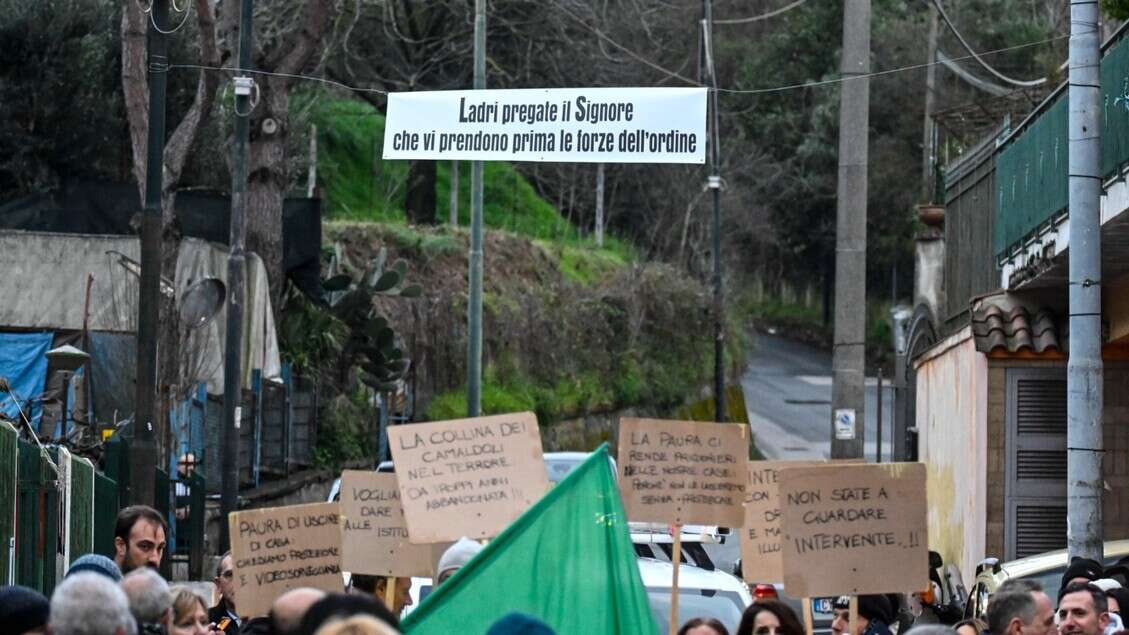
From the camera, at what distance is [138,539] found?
8.23 metres

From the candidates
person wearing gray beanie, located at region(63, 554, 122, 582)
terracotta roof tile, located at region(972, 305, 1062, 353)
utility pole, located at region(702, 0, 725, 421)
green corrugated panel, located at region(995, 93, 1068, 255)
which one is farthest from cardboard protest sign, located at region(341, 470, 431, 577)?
utility pole, located at region(702, 0, 725, 421)

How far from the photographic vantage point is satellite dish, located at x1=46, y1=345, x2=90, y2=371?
69.9 ft

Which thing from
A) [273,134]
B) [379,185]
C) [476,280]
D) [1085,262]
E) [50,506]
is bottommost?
[50,506]

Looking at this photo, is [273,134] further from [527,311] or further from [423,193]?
[423,193]

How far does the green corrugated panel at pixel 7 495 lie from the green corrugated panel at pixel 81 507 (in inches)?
104

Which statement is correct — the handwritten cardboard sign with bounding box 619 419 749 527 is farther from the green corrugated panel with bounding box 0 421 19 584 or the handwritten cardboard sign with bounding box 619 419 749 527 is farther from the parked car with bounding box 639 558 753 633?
the green corrugated panel with bounding box 0 421 19 584

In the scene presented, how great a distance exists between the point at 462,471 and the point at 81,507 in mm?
7856

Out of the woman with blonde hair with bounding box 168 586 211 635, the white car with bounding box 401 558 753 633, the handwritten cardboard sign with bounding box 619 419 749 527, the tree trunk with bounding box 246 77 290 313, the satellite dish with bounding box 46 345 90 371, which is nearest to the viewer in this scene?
the woman with blonde hair with bounding box 168 586 211 635

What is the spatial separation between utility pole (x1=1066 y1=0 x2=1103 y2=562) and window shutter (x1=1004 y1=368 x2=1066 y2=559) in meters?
5.93

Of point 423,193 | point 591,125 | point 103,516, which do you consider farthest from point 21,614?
point 423,193

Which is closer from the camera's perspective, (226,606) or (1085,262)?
(226,606)

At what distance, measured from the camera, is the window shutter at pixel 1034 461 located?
17906 millimetres

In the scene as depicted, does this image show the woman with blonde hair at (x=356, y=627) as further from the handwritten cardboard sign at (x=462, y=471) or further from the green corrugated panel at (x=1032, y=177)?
the green corrugated panel at (x=1032, y=177)

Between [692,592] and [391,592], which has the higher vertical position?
[391,592]
